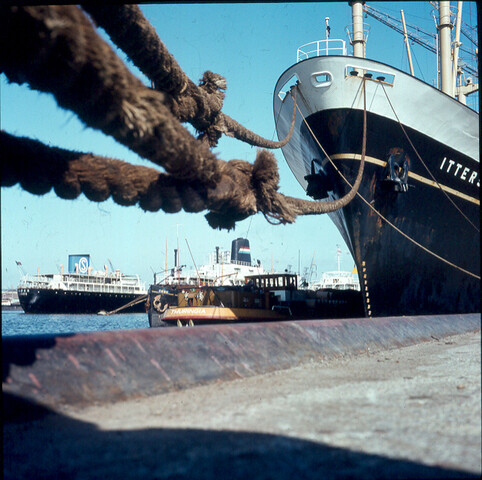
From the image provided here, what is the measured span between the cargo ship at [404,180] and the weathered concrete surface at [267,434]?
8924mm

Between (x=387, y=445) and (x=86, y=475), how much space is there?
3.40ft

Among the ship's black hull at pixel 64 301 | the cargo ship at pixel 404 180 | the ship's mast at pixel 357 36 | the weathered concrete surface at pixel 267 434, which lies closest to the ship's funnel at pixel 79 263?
the ship's black hull at pixel 64 301

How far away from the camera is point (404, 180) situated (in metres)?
11.1

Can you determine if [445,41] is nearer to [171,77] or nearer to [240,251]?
[171,77]

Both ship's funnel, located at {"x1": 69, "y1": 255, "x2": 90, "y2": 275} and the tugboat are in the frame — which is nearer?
the tugboat

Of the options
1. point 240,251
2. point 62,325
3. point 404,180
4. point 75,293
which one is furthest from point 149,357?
point 75,293

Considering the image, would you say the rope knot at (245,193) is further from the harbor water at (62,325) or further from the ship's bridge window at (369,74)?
the harbor water at (62,325)

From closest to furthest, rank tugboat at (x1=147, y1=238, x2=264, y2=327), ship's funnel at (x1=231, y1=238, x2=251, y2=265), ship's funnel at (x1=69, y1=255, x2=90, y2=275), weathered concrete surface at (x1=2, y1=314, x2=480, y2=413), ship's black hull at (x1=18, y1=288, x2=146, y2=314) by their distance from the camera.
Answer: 1. weathered concrete surface at (x1=2, y1=314, x2=480, y2=413)
2. tugboat at (x1=147, y1=238, x2=264, y2=327)
3. ship's funnel at (x1=231, y1=238, x2=251, y2=265)
4. ship's black hull at (x1=18, y1=288, x2=146, y2=314)
5. ship's funnel at (x1=69, y1=255, x2=90, y2=275)

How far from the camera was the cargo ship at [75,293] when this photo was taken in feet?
163

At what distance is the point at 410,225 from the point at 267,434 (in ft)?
34.6

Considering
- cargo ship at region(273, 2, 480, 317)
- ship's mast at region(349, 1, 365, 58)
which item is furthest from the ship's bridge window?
ship's mast at region(349, 1, 365, 58)

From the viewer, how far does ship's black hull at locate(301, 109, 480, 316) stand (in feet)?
36.9

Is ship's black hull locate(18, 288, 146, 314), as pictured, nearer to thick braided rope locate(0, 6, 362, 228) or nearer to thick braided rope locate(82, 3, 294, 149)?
thick braided rope locate(82, 3, 294, 149)

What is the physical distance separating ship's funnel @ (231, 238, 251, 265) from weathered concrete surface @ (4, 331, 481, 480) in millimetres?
42915
